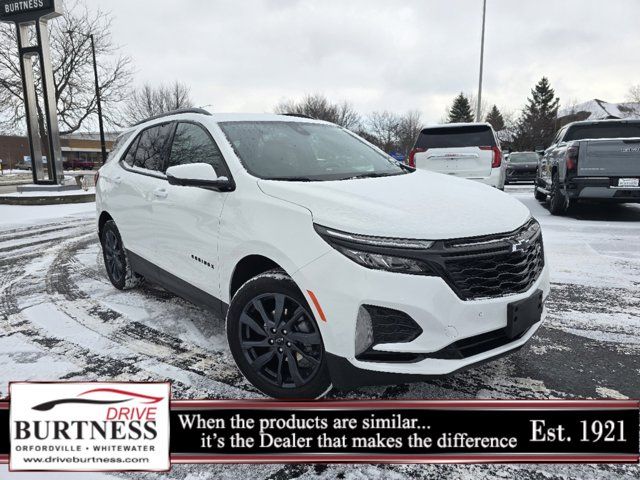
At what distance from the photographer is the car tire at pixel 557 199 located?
8.97 meters

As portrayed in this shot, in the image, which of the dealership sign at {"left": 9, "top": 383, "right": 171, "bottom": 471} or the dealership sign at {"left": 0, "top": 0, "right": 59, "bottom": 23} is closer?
the dealership sign at {"left": 9, "top": 383, "right": 171, "bottom": 471}

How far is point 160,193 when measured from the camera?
3.55 m

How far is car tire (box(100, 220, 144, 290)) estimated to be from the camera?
14.9 feet

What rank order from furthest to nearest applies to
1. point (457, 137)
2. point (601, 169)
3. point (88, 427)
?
point (457, 137) < point (601, 169) < point (88, 427)

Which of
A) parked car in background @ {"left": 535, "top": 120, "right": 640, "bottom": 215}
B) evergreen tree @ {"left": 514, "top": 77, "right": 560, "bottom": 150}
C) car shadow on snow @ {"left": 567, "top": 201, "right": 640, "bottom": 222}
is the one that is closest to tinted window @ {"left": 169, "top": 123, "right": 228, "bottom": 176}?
parked car in background @ {"left": 535, "top": 120, "right": 640, "bottom": 215}

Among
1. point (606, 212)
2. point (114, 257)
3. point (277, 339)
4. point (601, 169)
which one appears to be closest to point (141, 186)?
point (114, 257)

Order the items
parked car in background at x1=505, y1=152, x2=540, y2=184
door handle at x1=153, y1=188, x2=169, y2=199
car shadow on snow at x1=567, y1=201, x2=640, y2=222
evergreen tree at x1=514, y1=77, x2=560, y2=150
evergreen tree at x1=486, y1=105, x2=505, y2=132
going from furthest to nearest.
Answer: evergreen tree at x1=486, y1=105, x2=505, y2=132
evergreen tree at x1=514, y1=77, x2=560, y2=150
parked car in background at x1=505, y1=152, x2=540, y2=184
car shadow on snow at x1=567, y1=201, x2=640, y2=222
door handle at x1=153, y1=188, x2=169, y2=199

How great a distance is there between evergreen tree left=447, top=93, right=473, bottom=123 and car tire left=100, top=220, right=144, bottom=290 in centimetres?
6736

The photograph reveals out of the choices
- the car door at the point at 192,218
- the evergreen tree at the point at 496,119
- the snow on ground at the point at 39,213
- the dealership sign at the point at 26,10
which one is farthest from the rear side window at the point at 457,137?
the evergreen tree at the point at 496,119

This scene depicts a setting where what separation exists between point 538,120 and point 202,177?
6472cm

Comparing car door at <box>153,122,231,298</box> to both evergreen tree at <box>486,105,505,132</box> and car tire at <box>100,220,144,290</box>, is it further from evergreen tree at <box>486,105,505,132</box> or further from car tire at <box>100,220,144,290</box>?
evergreen tree at <box>486,105,505,132</box>

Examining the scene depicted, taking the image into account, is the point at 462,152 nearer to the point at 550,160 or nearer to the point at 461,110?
the point at 550,160

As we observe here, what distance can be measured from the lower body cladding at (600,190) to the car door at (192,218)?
726 cm

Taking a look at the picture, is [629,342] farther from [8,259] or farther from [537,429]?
[8,259]
